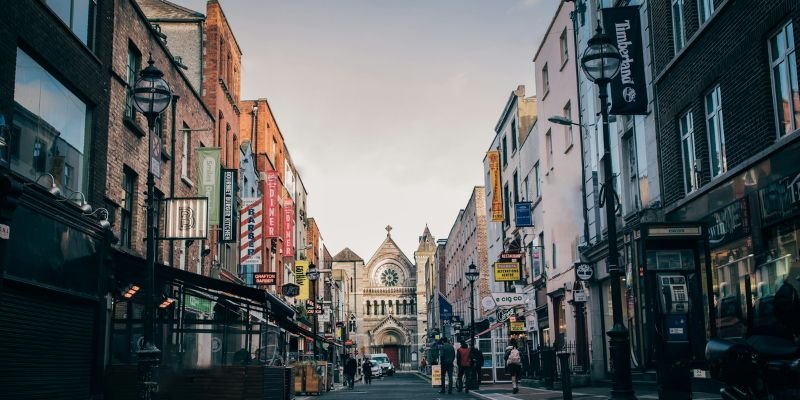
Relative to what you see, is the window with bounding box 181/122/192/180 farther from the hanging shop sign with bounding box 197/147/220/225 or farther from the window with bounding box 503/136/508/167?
the window with bounding box 503/136/508/167

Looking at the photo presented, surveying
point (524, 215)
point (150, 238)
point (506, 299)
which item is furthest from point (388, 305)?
point (150, 238)

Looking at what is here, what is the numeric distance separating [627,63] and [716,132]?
4.40m

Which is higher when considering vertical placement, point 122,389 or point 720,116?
point 720,116

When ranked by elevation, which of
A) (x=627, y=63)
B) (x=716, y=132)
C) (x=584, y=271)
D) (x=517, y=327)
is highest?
(x=627, y=63)

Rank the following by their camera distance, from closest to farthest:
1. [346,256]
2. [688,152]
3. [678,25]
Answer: [688,152], [678,25], [346,256]

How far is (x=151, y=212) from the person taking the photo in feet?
43.0

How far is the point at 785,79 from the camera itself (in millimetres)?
13617

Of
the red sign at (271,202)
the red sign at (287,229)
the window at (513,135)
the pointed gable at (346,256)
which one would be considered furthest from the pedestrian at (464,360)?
the pointed gable at (346,256)

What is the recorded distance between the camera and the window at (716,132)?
16.5 meters

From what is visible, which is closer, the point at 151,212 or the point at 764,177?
the point at 151,212

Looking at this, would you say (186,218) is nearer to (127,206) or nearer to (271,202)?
(127,206)

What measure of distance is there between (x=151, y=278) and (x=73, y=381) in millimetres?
4236

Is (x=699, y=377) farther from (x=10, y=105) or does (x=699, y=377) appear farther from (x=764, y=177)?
(x=10, y=105)

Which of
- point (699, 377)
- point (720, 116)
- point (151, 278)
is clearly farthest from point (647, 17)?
point (151, 278)
